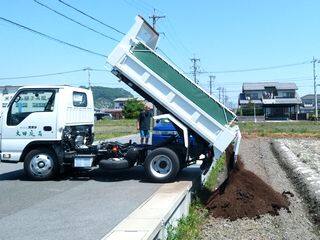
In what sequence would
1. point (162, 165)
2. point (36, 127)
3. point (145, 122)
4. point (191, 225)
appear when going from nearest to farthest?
point (191, 225) < point (162, 165) < point (36, 127) < point (145, 122)

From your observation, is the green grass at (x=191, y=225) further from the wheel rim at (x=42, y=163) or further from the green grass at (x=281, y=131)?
the green grass at (x=281, y=131)

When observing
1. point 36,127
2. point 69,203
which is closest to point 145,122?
point 36,127

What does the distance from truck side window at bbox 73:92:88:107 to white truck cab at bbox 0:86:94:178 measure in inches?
19.8

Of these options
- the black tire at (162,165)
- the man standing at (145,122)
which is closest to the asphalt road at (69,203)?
the black tire at (162,165)

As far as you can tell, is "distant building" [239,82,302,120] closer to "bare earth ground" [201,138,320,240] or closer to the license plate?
the license plate

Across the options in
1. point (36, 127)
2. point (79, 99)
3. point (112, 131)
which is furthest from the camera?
point (112, 131)

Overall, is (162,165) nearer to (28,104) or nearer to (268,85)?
(28,104)

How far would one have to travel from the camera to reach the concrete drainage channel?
6793mm

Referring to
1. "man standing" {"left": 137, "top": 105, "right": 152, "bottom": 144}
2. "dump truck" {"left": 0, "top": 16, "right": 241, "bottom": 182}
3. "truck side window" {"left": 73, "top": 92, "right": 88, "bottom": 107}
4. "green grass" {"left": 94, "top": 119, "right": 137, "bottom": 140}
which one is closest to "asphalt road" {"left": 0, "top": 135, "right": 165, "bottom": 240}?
"dump truck" {"left": 0, "top": 16, "right": 241, "bottom": 182}

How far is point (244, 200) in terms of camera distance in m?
10.5

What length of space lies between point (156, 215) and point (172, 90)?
4865 mm

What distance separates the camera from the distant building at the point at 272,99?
99.8 metres

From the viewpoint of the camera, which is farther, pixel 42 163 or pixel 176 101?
pixel 42 163

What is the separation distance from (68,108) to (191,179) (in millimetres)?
3623
